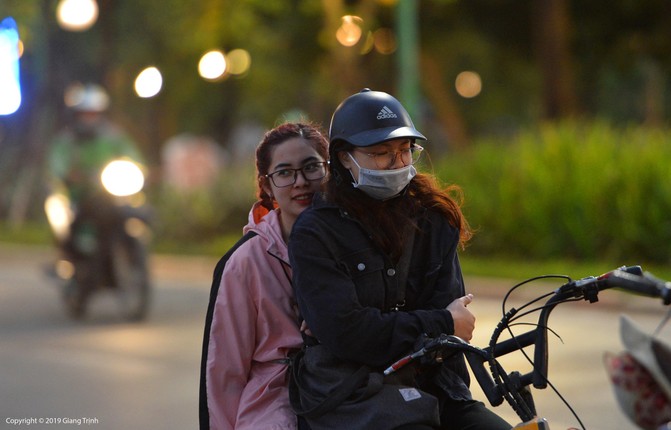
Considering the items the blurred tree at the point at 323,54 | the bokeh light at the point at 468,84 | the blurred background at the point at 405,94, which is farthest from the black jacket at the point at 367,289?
the bokeh light at the point at 468,84

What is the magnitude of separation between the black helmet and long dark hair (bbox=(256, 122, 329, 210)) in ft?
1.53

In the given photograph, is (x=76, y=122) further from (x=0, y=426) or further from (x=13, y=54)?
(x=13, y=54)

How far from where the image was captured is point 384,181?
3.53 m

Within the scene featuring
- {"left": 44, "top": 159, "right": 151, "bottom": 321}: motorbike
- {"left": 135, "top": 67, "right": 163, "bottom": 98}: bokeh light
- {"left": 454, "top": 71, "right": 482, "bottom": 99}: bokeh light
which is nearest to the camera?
{"left": 135, "top": 67, "right": 163, "bottom": 98}: bokeh light

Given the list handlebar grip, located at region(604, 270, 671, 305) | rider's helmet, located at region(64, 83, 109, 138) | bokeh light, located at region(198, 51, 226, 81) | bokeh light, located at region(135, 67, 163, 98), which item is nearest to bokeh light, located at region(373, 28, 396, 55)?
bokeh light, located at region(198, 51, 226, 81)

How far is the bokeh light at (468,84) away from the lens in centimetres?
3905

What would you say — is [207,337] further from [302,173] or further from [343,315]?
[343,315]

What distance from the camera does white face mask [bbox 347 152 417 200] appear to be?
11.6ft

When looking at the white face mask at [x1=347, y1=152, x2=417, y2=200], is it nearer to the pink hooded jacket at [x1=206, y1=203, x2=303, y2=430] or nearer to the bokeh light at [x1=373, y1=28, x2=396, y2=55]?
the pink hooded jacket at [x1=206, y1=203, x2=303, y2=430]

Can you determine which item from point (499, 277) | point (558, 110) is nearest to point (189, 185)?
point (558, 110)

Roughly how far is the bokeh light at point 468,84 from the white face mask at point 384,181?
35.7 meters

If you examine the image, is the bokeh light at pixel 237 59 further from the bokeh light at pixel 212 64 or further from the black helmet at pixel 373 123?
the black helmet at pixel 373 123

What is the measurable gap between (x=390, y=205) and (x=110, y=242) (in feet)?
28.5

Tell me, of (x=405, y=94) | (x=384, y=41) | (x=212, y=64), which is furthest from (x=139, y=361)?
(x=384, y=41)
